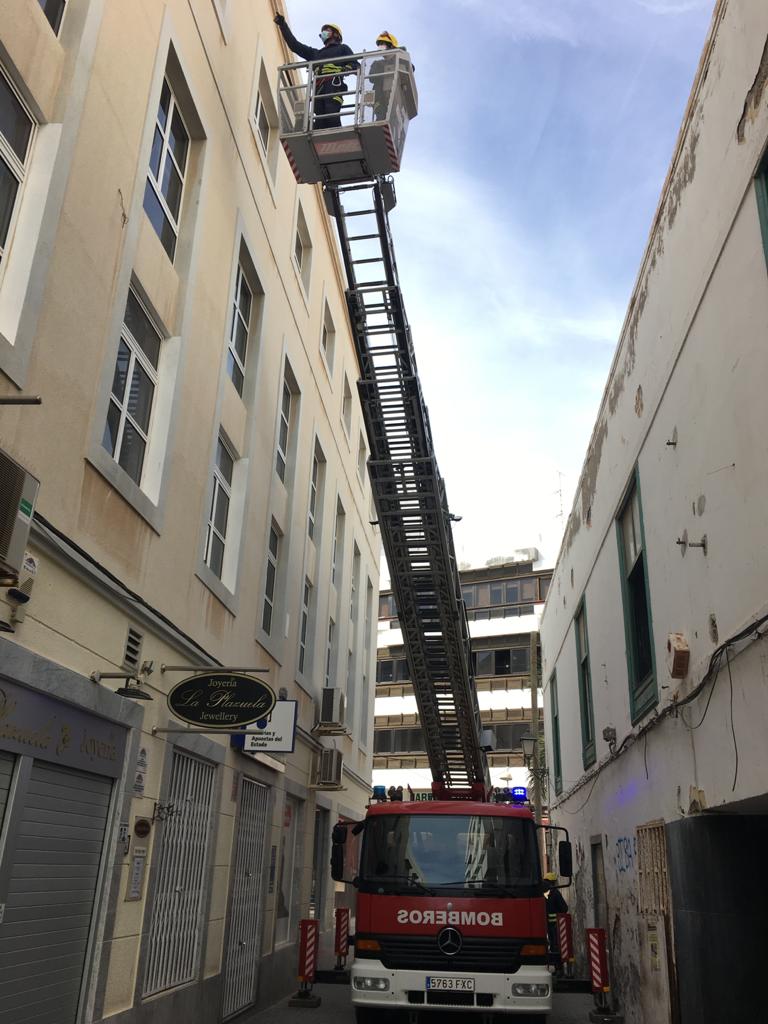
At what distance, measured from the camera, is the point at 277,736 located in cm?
1075

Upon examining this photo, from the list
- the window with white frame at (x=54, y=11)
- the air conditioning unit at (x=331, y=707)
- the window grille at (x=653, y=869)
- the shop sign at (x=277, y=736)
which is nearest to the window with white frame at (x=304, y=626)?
the air conditioning unit at (x=331, y=707)

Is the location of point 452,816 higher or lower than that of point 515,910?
higher

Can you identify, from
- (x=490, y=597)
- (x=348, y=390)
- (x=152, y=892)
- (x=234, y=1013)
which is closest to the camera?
(x=152, y=892)

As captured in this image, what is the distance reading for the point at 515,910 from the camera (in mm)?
8961

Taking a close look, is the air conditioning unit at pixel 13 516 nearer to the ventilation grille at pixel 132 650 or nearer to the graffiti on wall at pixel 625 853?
the ventilation grille at pixel 132 650

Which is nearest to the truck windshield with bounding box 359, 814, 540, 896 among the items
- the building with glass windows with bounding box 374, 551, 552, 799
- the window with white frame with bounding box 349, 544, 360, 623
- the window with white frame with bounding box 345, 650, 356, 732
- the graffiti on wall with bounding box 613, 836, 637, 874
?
the graffiti on wall with bounding box 613, 836, 637, 874

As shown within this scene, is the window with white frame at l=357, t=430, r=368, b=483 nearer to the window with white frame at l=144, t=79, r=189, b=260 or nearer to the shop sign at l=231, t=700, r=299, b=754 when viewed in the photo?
the shop sign at l=231, t=700, r=299, b=754

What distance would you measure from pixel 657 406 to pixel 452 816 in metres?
5.16

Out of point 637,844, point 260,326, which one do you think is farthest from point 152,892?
point 260,326

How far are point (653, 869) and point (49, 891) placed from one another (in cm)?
602

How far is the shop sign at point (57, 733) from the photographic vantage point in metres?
5.79

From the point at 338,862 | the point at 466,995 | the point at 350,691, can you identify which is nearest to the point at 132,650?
the point at 338,862

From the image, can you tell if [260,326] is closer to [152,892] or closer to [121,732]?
[121,732]

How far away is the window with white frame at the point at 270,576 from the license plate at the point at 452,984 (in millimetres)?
5857
